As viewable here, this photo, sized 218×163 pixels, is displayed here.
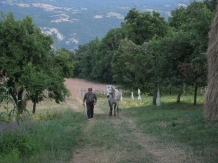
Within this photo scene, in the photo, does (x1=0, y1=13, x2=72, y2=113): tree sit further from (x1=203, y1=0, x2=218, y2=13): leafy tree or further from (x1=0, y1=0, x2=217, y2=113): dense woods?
(x1=203, y1=0, x2=218, y2=13): leafy tree

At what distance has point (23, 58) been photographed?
2373cm

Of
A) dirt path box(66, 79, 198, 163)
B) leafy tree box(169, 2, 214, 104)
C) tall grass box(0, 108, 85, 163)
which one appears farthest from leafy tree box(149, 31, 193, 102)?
tall grass box(0, 108, 85, 163)

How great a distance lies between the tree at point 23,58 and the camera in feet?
74.7

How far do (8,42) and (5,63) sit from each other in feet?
4.51

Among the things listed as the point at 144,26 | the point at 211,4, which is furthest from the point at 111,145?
the point at 144,26

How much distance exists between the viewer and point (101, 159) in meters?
9.40

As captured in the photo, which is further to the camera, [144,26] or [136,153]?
[144,26]

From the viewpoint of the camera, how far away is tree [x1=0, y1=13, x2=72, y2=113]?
2277cm

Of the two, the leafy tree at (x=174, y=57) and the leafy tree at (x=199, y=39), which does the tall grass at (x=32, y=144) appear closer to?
the leafy tree at (x=199, y=39)

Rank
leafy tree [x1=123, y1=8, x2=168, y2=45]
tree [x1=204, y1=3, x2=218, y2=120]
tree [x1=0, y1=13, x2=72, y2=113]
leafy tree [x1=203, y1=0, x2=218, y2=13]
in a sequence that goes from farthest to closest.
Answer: leafy tree [x1=123, y1=8, x2=168, y2=45], tree [x1=0, y1=13, x2=72, y2=113], leafy tree [x1=203, y1=0, x2=218, y2=13], tree [x1=204, y1=3, x2=218, y2=120]

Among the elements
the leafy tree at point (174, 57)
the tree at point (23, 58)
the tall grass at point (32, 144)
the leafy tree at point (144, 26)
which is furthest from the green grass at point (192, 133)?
the leafy tree at point (144, 26)

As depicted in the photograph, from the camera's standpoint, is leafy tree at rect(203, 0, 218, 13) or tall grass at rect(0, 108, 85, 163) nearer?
tall grass at rect(0, 108, 85, 163)

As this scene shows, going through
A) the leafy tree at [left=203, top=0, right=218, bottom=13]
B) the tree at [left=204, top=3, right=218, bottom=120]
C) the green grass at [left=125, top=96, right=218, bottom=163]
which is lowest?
the green grass at [left=125, top=96, right=218, bottom=163]

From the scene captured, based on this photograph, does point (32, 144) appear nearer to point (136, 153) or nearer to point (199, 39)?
point (136, 153)
